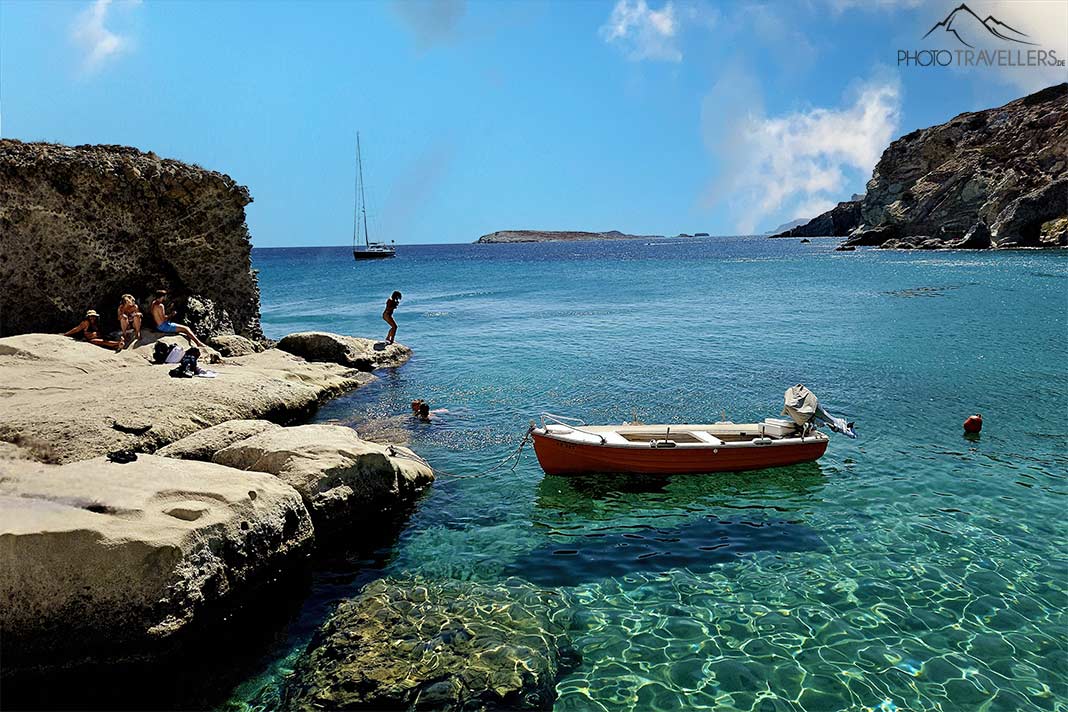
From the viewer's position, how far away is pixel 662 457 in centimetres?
1384

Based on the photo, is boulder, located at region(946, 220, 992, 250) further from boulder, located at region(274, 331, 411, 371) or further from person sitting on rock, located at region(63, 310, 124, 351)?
person sitting on rock, located at region(63, 310, 124, 351)

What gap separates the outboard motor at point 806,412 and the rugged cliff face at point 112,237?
20.9 metres

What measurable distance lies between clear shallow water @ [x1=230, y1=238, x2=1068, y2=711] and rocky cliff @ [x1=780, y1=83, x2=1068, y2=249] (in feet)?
230

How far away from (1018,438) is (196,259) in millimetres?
27616

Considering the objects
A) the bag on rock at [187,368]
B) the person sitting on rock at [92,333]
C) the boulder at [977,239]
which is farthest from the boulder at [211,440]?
Answer: the boulder at [977,239]

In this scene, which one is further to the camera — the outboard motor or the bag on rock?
the bag on rock

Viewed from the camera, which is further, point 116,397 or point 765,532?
point 116,397

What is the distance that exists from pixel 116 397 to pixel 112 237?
1029 cm

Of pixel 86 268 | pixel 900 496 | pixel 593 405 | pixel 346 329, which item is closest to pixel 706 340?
pixel 593 405

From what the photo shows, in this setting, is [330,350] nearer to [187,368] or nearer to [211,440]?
[187,368]

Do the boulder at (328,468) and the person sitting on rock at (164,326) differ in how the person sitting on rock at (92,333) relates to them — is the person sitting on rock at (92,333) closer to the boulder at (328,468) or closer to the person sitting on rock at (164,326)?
the person sitting on rock at (164,326)

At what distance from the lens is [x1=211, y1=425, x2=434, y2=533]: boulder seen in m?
11.0

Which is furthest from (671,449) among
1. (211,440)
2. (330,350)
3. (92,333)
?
(92,333)

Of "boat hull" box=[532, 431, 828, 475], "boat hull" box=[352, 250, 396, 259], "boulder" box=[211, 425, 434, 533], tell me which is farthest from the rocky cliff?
"boat hull" box=[352, 250, 396, 259]
